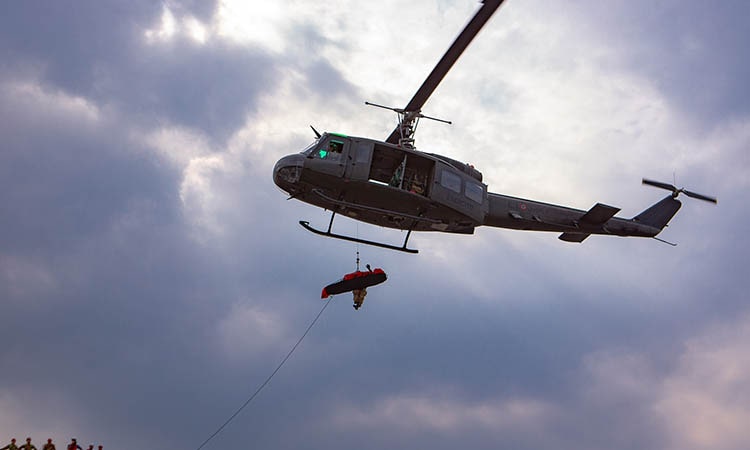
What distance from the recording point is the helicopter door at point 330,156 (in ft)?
68.4

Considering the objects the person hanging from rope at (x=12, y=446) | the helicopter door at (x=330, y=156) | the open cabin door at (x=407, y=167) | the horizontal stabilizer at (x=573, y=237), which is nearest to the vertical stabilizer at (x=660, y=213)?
the horizontal stabilizer at (x=573, y=237)

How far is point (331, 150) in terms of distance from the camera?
2123cm

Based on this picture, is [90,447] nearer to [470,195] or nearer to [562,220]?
[470,195]

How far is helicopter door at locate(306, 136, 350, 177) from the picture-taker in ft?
68.4

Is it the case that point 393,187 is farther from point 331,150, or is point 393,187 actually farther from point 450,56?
point 450,56

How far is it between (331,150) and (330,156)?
0.78 feet

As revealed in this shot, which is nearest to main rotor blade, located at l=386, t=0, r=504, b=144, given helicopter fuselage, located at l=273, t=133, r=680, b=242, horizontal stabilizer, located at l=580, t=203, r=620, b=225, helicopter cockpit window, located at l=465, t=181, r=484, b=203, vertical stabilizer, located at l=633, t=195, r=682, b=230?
helicopter fuselage, located at l=273, t=133, r=680, b=242

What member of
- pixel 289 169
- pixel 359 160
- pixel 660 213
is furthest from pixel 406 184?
pixel 660 213

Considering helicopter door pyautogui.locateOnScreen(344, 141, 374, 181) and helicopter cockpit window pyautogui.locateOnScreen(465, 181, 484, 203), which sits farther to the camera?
helicopter cockpit window pyautogui.locateOnScreen(465, 181, 484, 203)

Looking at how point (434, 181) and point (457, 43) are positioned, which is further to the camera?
point (434, 181)

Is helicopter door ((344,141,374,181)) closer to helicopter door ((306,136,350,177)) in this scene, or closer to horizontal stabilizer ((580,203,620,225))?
helicopter door ((306,136,350,177))

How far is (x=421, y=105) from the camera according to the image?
23.8 m

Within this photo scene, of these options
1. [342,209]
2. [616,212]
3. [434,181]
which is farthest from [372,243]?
[616,212]

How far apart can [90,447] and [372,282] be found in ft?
38.9
